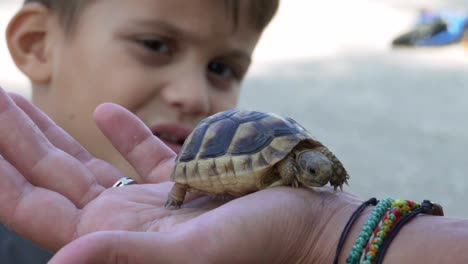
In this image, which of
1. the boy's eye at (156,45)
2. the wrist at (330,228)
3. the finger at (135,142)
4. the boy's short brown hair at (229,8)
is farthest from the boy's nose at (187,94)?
the wrist at (330,228)

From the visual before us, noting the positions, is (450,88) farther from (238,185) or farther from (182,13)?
(238,185)

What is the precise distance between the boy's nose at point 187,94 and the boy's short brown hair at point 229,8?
265mm

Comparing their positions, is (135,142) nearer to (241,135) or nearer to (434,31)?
(241,135)

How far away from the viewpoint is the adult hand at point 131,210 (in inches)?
41.6

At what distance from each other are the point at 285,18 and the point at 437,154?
2607 mm

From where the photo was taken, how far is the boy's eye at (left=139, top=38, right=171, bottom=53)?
2.12m

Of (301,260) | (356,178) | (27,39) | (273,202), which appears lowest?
(356,178)

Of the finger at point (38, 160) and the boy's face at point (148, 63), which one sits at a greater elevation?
the boy's face at point (148, 63)

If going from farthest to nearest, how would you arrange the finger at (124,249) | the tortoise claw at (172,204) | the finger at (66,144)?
the finger at (66,144)
the tortoise claw at (172,204)
the finger at (124,249)

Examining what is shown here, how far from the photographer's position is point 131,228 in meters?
1.24

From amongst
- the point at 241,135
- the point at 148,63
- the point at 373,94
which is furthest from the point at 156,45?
the point at 373,94

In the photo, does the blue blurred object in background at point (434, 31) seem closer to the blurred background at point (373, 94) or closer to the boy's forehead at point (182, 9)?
the blurred background at point (373, 94)

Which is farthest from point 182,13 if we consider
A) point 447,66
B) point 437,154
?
point 447,66

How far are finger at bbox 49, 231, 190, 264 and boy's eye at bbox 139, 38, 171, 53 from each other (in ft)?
3.76
